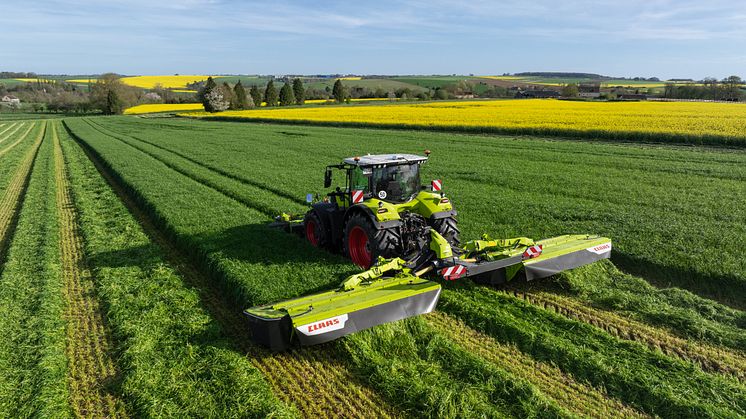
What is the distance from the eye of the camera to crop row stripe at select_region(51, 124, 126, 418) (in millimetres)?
5750

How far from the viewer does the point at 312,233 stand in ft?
36.1

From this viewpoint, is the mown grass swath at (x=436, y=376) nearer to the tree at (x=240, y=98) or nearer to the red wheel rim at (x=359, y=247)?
the red wheel rim at (x=359, y=247)

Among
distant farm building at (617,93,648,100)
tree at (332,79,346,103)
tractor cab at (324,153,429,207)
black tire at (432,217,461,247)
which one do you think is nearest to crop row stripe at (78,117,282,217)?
tractor cab at (324,153,429,207)

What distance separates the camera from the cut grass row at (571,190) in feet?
26.2

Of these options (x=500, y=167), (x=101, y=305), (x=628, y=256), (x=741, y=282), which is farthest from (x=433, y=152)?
(x=101, y=305)

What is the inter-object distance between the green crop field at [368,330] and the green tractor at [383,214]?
0.60 metres

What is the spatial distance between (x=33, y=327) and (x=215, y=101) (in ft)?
247

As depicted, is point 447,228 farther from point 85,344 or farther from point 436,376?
point 85,344

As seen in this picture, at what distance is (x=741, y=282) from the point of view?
8.60 metres

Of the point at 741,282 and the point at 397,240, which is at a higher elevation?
the point at 397,240

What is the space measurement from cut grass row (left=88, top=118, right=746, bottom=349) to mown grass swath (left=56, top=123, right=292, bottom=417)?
5.25 m

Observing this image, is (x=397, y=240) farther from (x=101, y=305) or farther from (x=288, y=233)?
(x=101, y=305)

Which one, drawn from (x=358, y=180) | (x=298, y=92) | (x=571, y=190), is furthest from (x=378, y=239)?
(x=298, y=92)

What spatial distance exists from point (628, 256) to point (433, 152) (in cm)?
1762
